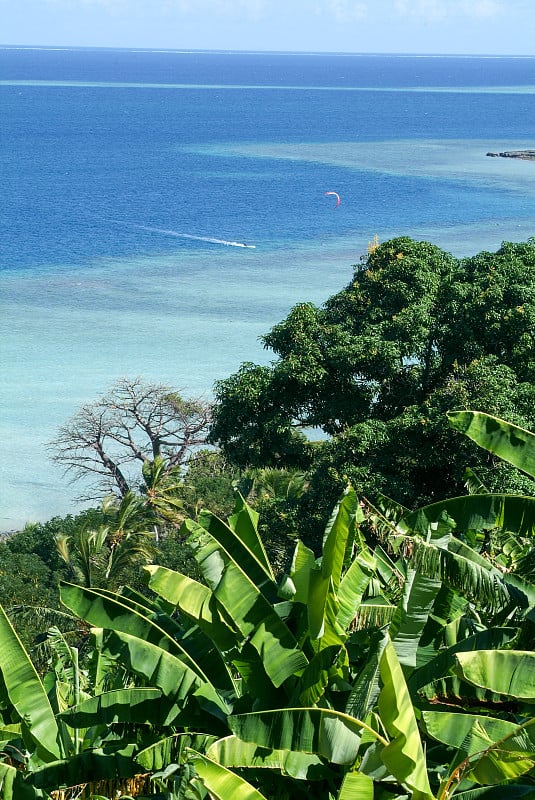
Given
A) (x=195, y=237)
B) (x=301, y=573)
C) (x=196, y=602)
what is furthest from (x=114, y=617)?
(x=195, y=237)

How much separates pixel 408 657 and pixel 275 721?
0.88 meters

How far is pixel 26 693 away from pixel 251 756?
156 centimetres

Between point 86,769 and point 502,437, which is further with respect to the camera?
point 502,437

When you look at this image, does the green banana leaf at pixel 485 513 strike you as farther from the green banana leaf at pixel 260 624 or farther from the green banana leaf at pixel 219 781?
the green banana leaf at pixel 219 781

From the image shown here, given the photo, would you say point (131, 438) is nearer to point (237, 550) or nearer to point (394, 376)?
point (394, 376)

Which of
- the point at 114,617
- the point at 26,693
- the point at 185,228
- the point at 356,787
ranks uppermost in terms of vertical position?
the point at 185,228

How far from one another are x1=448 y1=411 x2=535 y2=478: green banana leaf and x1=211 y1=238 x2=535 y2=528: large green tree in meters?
7.34

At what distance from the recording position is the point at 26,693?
5465 mm

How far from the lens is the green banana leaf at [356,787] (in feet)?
14.3

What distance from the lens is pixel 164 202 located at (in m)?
78.1

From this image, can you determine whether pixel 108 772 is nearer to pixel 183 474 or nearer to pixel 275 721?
pixel 275 721

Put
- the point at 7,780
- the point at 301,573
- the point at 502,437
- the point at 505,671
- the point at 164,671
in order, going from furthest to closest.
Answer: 1. the point at 502,437
2. the point at 301,573
3. the point at 164,671
4. the point at 7,780
5. the point at 505,671

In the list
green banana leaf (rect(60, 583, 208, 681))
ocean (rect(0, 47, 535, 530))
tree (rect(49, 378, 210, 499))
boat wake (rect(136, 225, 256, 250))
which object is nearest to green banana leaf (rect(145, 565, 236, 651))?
green banana leaf (rect(60, 583, 208, 681))

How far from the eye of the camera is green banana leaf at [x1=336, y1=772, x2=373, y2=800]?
437 cm
